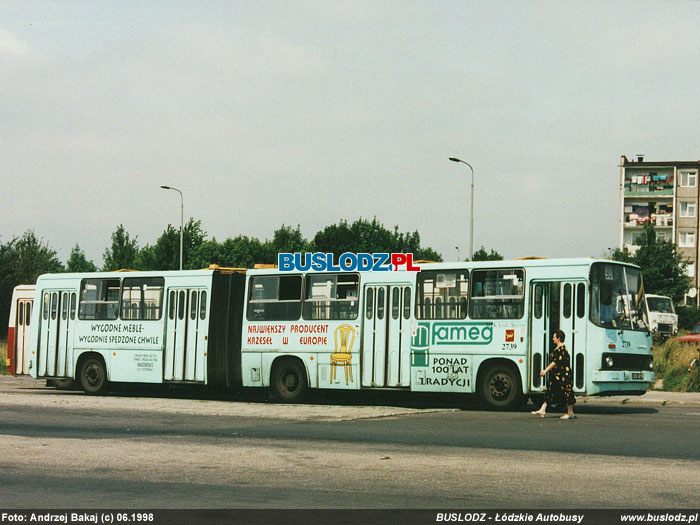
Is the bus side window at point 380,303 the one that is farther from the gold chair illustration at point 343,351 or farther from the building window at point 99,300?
the building window at point 99,300

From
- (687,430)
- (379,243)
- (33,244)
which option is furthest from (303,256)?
(379,243)

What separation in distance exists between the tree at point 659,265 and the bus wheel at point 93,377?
149 feet

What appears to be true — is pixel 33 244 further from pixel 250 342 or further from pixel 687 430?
pixel 687 430

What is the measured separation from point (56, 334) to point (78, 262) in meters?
149

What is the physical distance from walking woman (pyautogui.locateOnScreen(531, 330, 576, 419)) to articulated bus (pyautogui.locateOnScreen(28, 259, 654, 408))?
1.18 m

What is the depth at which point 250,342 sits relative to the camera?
23.4 meters

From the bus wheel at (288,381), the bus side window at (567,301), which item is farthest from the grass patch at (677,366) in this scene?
the bus wheel at (288,381)

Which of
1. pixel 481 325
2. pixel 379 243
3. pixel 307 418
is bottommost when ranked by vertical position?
pixel 307 418

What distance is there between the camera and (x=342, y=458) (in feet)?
38.7

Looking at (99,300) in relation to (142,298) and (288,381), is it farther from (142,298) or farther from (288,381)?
(288,381)

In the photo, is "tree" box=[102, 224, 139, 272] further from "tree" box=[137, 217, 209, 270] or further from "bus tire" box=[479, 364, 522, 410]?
"bus tire" box=[479, 364, 522, 410]

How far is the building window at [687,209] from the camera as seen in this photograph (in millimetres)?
102688

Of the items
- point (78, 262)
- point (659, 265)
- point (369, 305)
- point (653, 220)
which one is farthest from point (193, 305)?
point (78, 262)

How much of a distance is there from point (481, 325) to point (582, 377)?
7.74 feet
